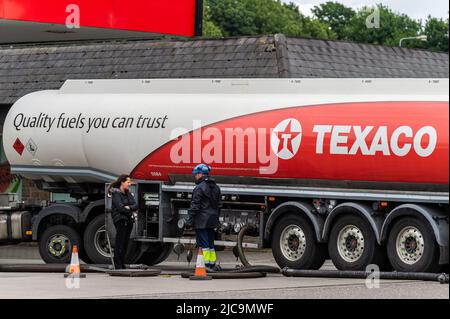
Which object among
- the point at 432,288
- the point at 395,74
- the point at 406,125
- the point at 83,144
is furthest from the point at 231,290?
the point at 395,74

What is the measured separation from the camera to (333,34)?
11238 cm

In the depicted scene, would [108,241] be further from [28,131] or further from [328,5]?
[328,5]

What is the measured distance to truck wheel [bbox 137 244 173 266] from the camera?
27359mm

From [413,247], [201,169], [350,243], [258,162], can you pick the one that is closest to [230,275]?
[201,169]

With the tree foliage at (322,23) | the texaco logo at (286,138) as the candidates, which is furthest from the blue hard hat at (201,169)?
the tree foliage at (322,23)

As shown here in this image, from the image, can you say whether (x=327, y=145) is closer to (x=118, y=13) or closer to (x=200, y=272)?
(x=200, y=272)

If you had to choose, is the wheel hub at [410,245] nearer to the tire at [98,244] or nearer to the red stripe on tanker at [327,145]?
the red stripe on tanker at [327,145]

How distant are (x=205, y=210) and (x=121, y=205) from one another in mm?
1384

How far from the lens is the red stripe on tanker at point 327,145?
23078mm

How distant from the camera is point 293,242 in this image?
2475cm

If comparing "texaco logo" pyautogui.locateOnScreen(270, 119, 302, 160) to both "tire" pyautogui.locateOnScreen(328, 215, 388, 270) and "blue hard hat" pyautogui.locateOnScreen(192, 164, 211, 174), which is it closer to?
"blue hard hat" pyautogui.locateOnScreen(192, 164, 211, 174)

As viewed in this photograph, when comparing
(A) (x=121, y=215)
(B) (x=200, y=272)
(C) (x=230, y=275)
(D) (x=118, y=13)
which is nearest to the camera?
(B) (x=200, y=272)

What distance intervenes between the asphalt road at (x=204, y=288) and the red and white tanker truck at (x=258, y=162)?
1.00 m

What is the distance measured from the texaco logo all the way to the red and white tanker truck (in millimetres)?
22
